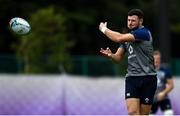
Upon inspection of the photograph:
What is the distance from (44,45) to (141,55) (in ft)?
47.6

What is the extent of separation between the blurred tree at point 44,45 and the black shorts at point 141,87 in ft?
43.0

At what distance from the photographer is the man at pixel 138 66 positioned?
10328 millimetres

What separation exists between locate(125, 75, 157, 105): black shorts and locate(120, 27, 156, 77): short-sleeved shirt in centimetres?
8

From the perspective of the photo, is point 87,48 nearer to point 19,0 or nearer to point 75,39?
point 75,39

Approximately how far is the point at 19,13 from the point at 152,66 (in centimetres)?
2033

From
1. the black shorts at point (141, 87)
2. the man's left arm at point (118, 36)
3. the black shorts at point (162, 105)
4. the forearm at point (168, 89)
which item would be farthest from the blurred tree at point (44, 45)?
the man's left arm at point (118, 36)

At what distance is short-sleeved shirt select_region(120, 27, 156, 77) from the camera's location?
1038cm

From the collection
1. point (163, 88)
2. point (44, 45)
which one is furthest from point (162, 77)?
point (44, 45)

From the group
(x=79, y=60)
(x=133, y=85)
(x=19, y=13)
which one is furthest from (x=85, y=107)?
(x=19, y=13)

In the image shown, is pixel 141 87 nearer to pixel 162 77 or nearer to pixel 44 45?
pixel 162 77

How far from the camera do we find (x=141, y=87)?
416 inches

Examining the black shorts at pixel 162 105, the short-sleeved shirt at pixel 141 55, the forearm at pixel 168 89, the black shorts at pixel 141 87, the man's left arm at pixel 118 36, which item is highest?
the man's left arm at pixel 118 36

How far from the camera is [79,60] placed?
85.2 ft

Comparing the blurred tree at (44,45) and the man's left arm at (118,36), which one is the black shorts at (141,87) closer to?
the man's left arm at (118,36)
